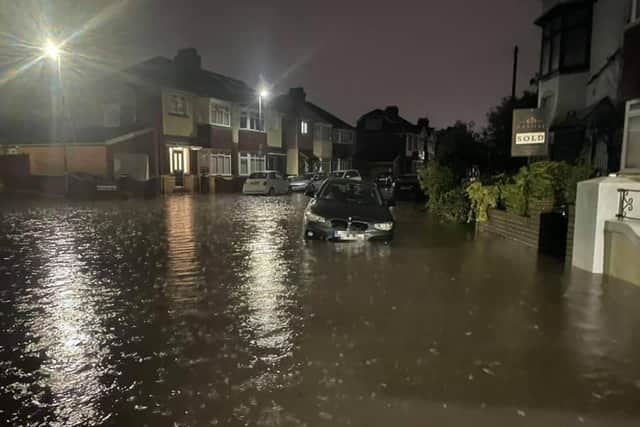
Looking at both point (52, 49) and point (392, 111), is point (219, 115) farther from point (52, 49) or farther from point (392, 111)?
point (392, 111)

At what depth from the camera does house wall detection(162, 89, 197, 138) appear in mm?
28266

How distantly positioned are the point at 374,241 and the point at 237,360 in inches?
238

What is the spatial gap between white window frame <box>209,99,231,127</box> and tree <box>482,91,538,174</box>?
58.3ft

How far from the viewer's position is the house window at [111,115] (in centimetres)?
Result: 2914

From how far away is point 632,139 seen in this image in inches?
323

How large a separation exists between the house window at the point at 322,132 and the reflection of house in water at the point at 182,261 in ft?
107

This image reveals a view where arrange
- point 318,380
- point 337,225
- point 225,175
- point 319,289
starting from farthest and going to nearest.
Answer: point 225,175 < point 337,225 < point 319,289 < point 318,380

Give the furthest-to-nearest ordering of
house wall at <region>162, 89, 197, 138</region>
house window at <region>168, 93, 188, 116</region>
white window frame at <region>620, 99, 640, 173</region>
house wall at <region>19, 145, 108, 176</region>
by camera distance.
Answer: house window at <region>168, 93, 188, 116</region>
house wall at <region>162, 89, 197, 138</region>
house wall at <region>19, 145, 108, 176</region>
white window frame at <region>620, 99, 640, 173</region>

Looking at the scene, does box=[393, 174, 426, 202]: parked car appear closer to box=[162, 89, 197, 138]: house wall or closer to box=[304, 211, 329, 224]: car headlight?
box=[162, 89, 197, 138]: house wall

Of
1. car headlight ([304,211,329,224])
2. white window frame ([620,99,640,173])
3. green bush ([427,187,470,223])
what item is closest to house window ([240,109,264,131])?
green bush ([427,187,470,223])

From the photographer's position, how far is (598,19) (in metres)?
17.6

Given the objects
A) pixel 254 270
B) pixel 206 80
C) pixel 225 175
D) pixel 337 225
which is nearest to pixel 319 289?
pixel 254 270

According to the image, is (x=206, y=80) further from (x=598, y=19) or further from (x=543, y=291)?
(x=543, y=291)

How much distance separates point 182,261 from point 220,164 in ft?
83.2
